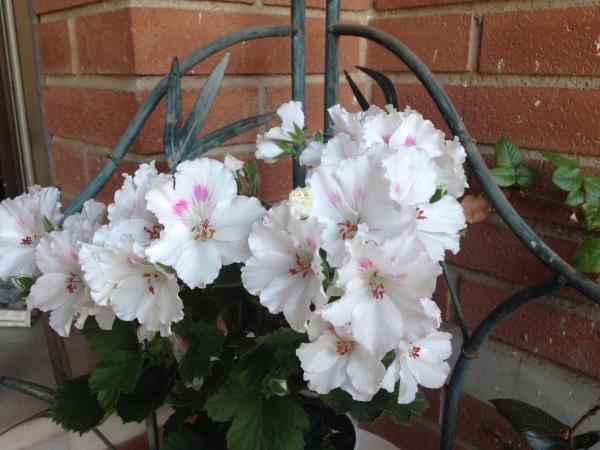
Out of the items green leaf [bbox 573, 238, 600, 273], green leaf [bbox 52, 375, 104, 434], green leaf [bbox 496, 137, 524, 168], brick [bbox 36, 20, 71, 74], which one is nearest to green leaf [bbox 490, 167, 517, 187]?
green leaf [bbox 496, 137, 524, 168]

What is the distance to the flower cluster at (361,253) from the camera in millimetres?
412

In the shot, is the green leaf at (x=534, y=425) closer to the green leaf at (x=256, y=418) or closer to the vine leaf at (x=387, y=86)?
the green leaf at (x=256, y=418)

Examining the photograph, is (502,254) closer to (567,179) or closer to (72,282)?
(567,179)

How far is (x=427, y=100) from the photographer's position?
86cm

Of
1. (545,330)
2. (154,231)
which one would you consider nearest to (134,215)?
(154,231)

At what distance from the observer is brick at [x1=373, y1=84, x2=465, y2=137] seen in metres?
0.82

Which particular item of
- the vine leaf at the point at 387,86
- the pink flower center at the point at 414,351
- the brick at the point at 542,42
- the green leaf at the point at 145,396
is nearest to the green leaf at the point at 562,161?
the brick at the point at 542,42

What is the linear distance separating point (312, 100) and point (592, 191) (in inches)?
17.6

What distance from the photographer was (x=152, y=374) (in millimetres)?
614

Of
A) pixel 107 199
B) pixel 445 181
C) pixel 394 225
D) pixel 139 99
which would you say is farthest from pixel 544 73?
pixel 107 199

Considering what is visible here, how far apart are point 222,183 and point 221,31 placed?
39 cm

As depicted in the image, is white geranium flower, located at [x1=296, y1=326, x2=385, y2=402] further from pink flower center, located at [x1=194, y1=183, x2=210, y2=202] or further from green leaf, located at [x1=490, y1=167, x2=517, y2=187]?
green leaf, located at [x1=490, y1=167, x2=517, y2=187]

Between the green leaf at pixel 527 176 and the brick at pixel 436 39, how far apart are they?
18 centimetres

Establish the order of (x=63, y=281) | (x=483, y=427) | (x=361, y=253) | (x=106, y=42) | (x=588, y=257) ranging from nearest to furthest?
(x=361, y=253) < (x=63, y=281) < (x=588, y=257) < (x=106, y=42) < (x=483, y=427)
